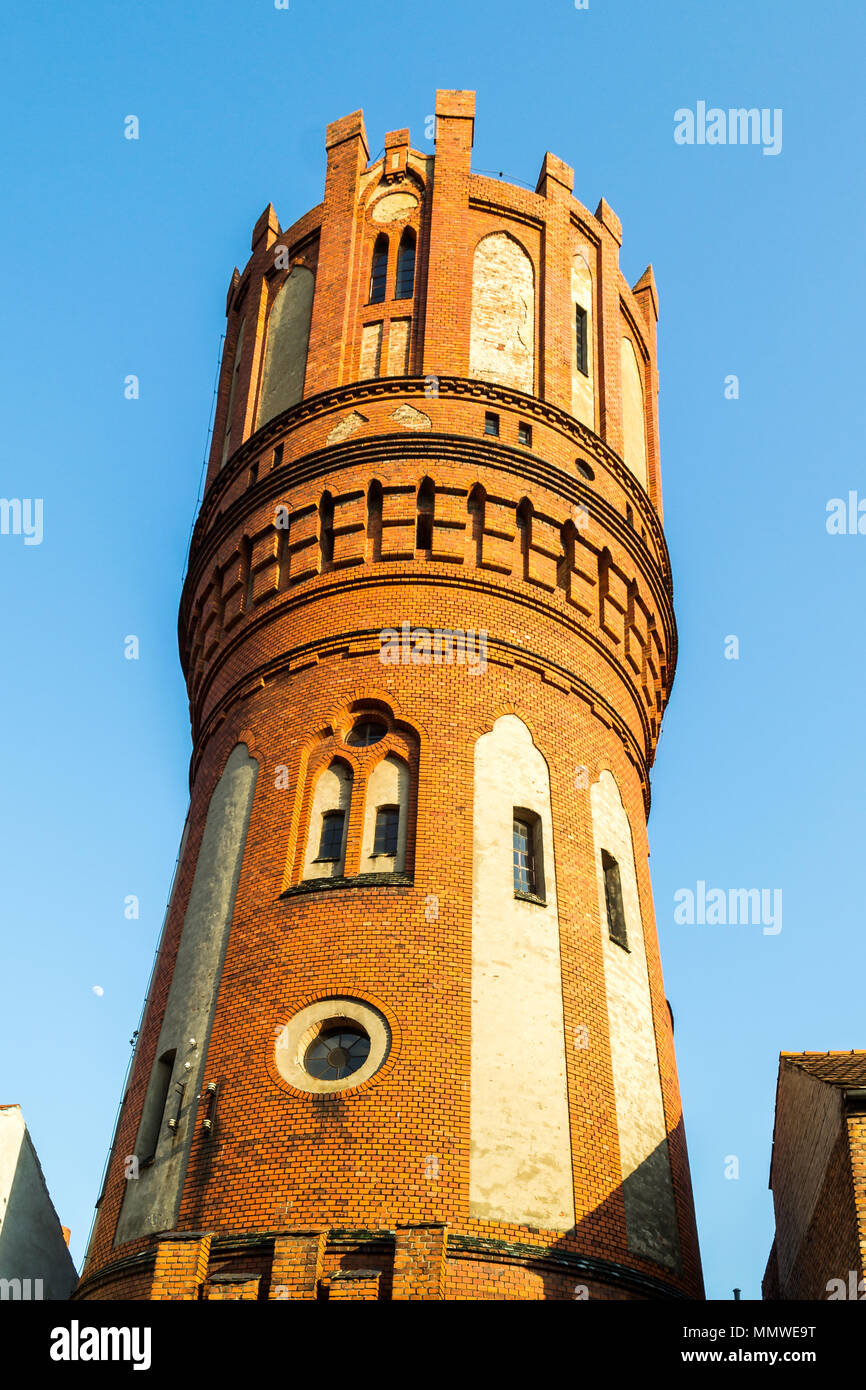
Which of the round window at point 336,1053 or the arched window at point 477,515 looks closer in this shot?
the round window at point 336,1053

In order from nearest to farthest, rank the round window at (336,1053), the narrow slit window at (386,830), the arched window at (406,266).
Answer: the round window at (336,1053)
the narrow slit window at (386,830)
the arched window at (406,266)

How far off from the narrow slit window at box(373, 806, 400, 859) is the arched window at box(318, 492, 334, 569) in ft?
13.8

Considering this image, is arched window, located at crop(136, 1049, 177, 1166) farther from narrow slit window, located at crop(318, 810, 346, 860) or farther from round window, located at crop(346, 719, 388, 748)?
round window, located at crop(346, 719, 388, 748)

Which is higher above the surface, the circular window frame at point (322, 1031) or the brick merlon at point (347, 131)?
the brick merlon at point (347, 131)

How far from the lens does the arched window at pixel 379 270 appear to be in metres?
23.1

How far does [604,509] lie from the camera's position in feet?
71.9

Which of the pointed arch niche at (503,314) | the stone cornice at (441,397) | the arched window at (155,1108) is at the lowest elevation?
the arched window at (155,1108)

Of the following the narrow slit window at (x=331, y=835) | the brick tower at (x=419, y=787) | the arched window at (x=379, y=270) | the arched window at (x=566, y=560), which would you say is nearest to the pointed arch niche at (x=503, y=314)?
the brick tower at (x=419, y=787)

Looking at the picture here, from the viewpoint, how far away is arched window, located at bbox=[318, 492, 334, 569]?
20750mm

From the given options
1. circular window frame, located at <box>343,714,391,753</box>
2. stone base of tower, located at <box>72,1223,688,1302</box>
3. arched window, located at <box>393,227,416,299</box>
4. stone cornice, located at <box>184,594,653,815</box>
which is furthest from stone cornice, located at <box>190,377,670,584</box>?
stone base of tower, located at <box>72,1223,688,1302</box>

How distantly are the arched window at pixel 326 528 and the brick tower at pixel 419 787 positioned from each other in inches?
1.7

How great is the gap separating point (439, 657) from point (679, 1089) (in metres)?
6.55

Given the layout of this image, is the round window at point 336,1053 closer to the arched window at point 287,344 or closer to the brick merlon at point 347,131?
the arched window at point 287,344
